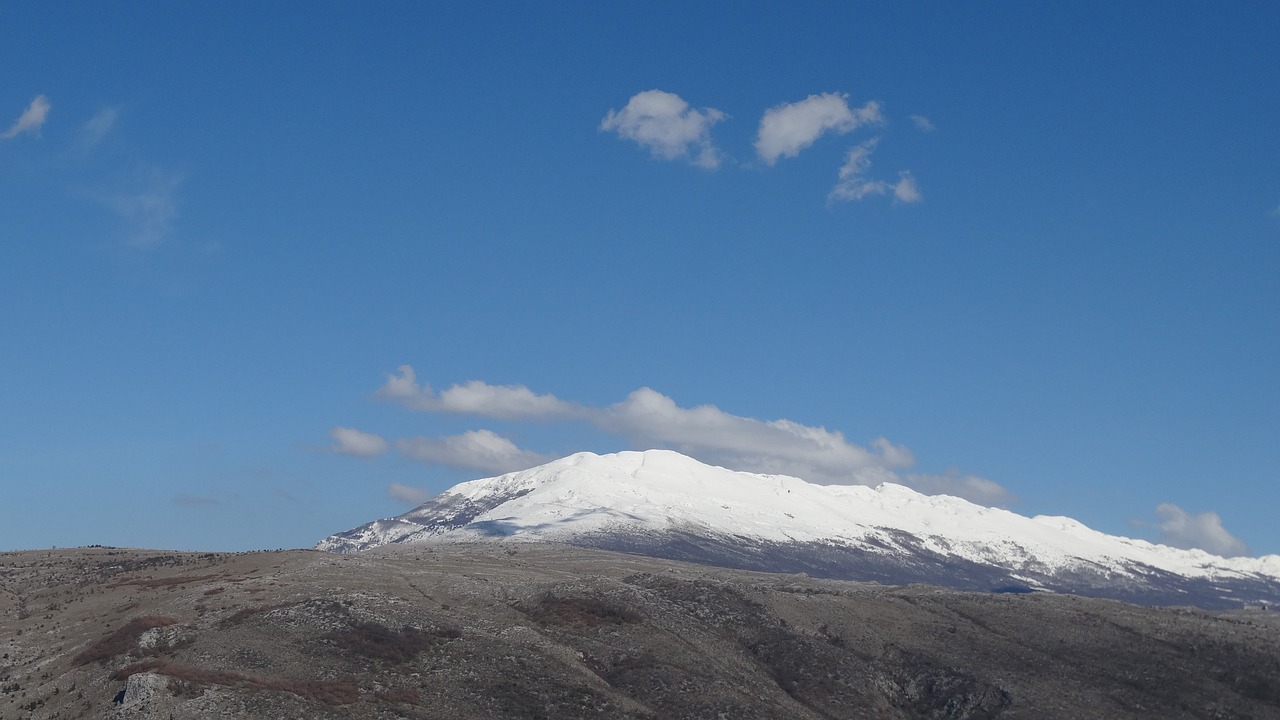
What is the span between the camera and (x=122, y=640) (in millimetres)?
78562

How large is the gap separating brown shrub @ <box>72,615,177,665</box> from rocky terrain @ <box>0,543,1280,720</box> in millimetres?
287

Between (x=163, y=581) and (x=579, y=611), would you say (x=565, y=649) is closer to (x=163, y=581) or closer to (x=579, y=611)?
(x=579, y=611)

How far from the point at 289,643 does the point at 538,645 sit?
16799 mm

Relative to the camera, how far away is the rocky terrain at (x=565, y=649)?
2771 inches

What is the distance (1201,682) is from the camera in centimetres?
8950

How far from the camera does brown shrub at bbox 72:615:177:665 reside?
7619 cm

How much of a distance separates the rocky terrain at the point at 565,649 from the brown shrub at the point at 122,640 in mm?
287

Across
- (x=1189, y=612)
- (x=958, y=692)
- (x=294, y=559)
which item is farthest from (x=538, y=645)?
(x=1189, y=612)

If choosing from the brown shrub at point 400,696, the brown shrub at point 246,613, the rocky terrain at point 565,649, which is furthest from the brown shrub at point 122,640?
the brown shrub at point 400,696

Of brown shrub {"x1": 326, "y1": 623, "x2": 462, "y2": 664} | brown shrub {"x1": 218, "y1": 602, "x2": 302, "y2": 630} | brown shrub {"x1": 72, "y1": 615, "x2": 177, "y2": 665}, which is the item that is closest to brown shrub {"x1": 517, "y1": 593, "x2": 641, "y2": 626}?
brown shrub {"x1": 326, "y1": 623, "x2": 462, "y2": 664}

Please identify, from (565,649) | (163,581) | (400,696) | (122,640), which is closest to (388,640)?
(400,696)

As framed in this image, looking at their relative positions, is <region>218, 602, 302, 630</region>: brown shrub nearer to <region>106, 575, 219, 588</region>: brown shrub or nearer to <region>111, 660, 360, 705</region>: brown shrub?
<region>111, 660, 360, 705</region>: brown shrub

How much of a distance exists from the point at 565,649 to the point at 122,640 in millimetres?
30090

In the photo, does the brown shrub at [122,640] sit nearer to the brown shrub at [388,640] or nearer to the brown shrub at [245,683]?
the brown shrub at [245,683]
